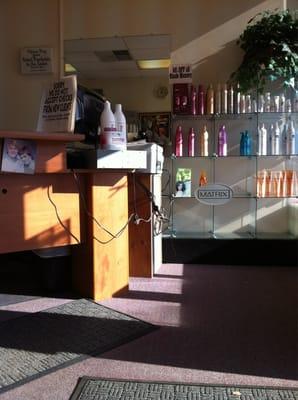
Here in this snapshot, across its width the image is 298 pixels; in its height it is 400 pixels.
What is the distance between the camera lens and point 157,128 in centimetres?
359

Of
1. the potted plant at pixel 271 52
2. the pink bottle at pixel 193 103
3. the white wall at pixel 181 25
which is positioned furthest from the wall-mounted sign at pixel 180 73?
the potted plant at pixel 271 52

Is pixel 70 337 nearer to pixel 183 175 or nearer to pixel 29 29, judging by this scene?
pixel 183 175

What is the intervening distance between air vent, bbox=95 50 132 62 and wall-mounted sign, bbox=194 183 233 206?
1.44m

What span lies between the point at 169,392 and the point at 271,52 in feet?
8.83

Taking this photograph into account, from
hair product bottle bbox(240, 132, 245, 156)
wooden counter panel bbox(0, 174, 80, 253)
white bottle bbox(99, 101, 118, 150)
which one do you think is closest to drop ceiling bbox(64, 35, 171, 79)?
hair product bottle bbox(240, 132, 245, 156)

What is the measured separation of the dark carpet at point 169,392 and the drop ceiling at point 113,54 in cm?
280

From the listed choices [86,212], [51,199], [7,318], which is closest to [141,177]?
[86,212]

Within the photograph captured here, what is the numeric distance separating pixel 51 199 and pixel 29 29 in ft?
7.63

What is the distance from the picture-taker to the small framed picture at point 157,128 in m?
3.55

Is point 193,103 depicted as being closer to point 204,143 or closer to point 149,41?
point 204,143

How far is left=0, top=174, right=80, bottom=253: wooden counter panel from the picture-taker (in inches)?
79.2

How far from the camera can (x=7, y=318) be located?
2.16 m

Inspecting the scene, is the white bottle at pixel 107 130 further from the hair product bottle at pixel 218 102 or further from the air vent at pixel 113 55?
the air vent at pixel 113 55

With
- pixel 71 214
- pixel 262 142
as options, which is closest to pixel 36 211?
pixel 71 214
